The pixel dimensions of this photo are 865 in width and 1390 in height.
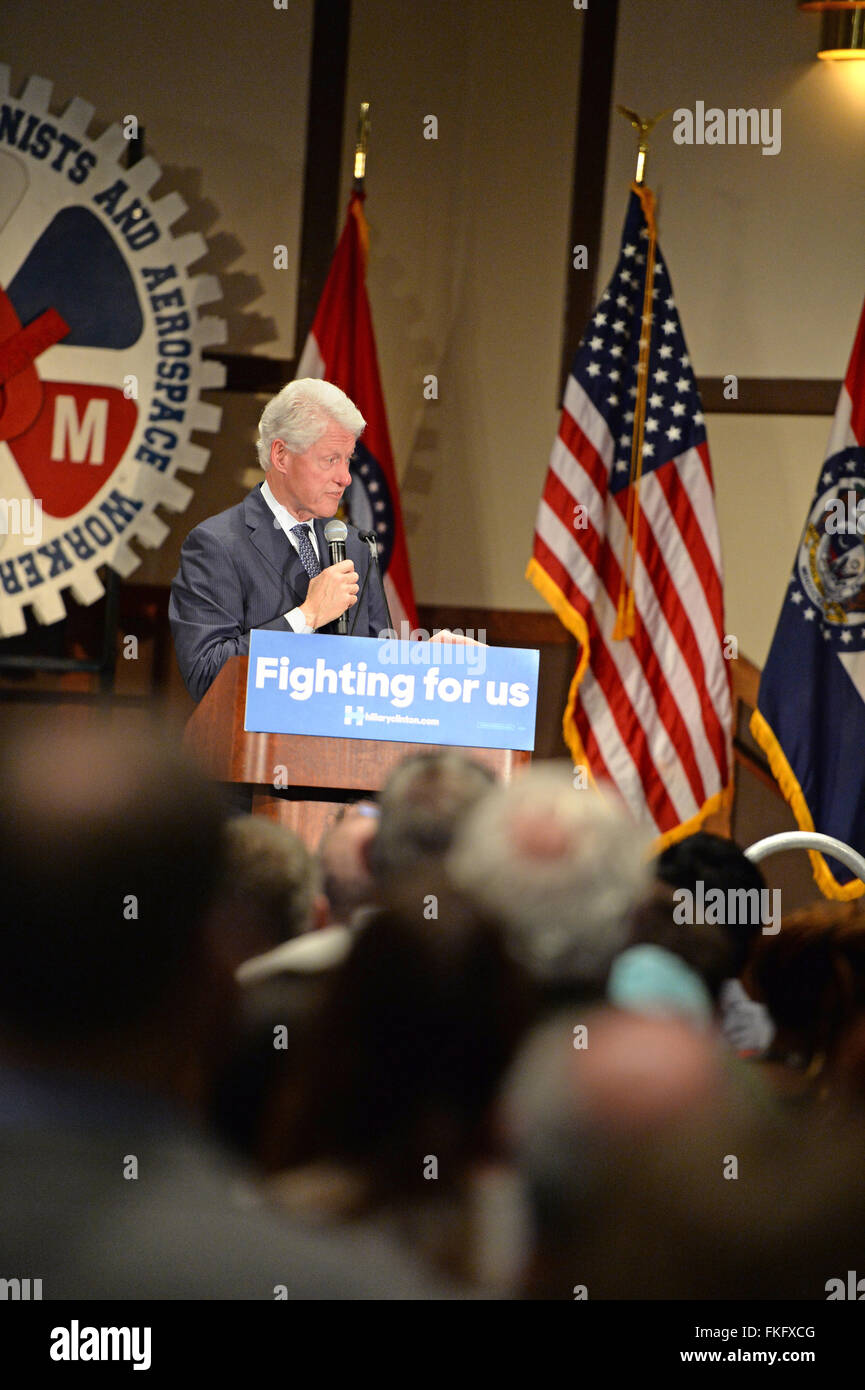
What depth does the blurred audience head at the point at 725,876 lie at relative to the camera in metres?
0.90

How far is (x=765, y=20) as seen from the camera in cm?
480

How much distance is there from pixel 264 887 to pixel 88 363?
4.01m

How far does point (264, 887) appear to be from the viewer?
0.85 meters

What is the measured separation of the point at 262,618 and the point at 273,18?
3107 mm

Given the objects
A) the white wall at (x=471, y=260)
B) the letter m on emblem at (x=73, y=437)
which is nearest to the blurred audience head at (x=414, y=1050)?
the letter m on emblem at (x=73, y=437)

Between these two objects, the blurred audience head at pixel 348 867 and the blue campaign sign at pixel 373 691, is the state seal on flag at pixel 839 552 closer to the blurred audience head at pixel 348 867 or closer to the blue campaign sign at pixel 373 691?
the blue campaign sign at pixel 373 691

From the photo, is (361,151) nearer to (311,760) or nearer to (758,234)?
(758,234)

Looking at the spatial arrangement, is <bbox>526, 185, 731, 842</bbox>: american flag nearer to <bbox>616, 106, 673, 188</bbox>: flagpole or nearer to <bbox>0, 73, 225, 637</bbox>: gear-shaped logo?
<bbox>616, 106, 673, 188</bbox>: flagpole

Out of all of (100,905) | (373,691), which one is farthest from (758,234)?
(100,905)

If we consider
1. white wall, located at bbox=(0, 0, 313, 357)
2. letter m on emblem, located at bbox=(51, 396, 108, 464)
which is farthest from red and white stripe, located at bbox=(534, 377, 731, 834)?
letter m on emblem, located at bbox=(51, 396, 108, 464)

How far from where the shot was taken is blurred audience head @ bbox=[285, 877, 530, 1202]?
0.78 m

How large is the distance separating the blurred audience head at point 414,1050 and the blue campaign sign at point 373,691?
40.3 inches
